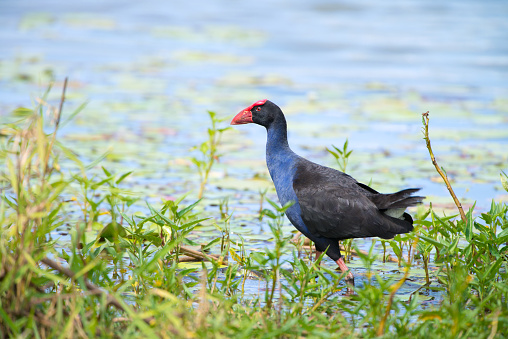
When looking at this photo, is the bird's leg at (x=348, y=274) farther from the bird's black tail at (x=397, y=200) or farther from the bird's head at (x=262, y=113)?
the bird's head at (x=262, y=113)

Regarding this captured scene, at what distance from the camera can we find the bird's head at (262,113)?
4.68 metres

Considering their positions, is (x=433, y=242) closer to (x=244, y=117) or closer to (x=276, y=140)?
(x=276, y=140)

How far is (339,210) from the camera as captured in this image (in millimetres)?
3998

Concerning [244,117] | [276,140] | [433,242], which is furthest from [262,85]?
[433,242]

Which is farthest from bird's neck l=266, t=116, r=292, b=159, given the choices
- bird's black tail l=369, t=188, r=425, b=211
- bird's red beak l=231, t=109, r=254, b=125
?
bird's black tail l=369, t=188, r=425, b=211

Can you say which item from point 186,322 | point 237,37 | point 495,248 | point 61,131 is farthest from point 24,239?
point 237,37

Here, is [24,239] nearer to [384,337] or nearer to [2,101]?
[384,337]

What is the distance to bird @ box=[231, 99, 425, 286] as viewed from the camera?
3.92 meters

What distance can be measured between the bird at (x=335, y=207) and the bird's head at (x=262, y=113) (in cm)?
36

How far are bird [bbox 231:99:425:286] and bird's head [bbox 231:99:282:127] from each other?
0.36m

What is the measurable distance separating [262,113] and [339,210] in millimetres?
1029

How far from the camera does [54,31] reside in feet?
48.1

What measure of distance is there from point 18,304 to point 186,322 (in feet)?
2.10

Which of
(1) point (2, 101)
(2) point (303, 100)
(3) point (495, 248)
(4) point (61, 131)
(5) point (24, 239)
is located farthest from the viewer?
(2) point (303, 100)
